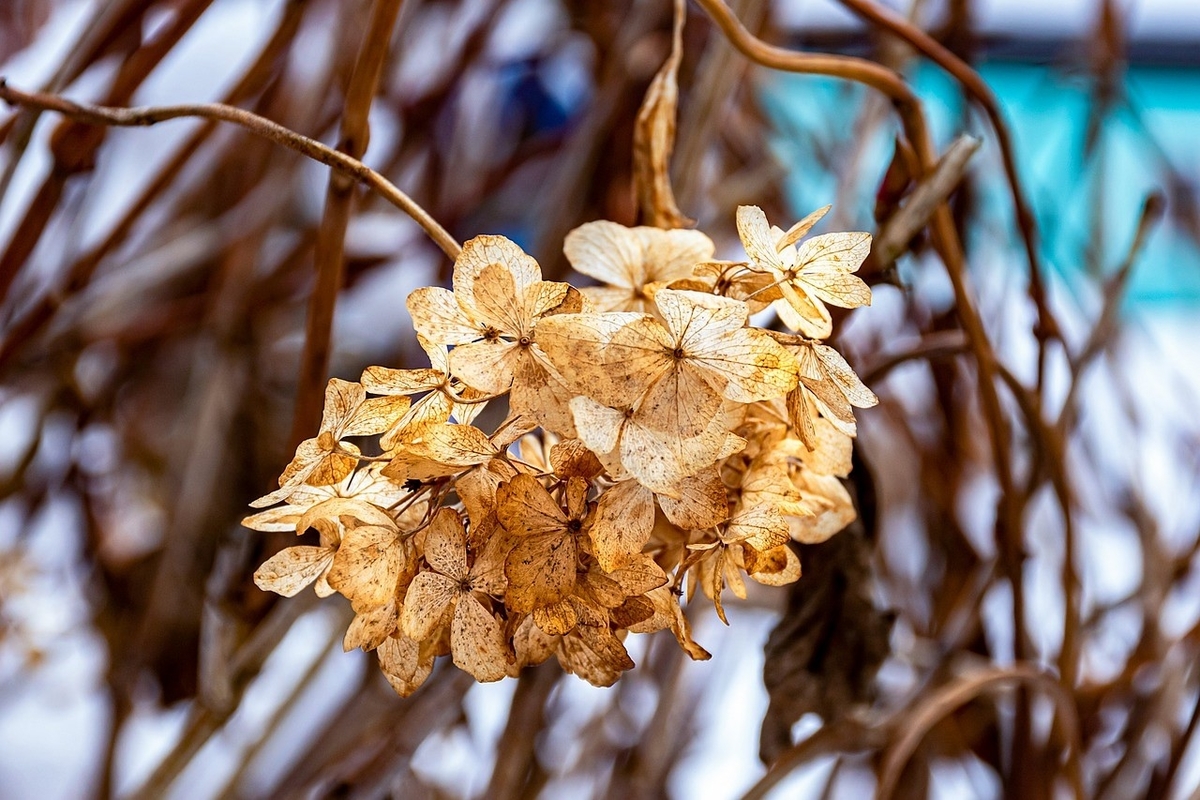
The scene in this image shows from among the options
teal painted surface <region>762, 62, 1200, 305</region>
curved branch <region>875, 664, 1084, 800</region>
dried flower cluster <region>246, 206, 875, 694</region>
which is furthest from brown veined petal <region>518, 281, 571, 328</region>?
teal painted surface <region>762, 62, 1200, 305</region>

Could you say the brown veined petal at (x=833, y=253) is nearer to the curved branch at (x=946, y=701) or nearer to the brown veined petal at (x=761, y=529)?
the brown veined petal at (x=761, y=529)

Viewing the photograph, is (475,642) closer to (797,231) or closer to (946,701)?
(797,231)

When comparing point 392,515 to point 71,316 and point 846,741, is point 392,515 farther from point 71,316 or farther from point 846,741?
point 71,316

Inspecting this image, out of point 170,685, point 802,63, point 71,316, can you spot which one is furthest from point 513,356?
point 170,685

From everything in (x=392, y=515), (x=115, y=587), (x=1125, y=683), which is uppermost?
(x=392, y=515)

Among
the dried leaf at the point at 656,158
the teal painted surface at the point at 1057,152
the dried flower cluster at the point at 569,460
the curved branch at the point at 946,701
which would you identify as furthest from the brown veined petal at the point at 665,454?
the teal painted surface at the point at 1057,152

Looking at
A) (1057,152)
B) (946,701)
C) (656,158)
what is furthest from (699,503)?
(1057,152)

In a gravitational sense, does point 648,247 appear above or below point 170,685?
above
